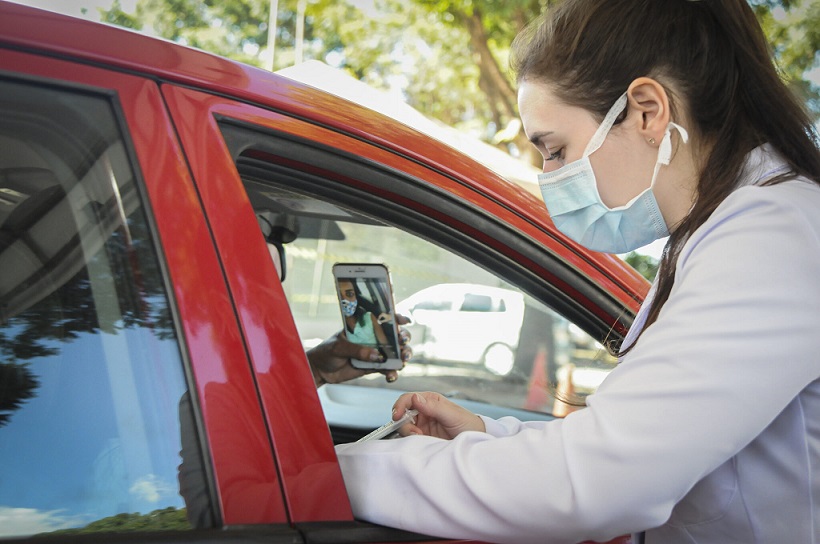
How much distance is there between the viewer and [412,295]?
2852 mm

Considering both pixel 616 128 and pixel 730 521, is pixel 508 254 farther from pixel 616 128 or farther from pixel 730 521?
pixel 730 521

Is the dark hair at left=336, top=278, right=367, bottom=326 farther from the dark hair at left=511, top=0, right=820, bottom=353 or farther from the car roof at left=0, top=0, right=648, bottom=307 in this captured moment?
the dark hair at left=511, top=0, right=820, bottom=353

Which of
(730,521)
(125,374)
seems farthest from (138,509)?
(730,521)

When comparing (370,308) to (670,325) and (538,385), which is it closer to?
(670,325)

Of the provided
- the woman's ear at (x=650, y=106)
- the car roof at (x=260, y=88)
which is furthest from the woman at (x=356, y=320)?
the woman's ear at (x=650, y=106)

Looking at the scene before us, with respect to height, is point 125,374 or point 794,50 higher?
point 794,50

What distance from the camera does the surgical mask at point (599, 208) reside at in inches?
58.9

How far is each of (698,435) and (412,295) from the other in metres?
1.82

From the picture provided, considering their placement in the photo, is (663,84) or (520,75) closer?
(663,84)

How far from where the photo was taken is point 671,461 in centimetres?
108

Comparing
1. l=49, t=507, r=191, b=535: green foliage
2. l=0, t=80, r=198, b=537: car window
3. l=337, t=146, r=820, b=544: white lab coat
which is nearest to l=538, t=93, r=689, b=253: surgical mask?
l=337, t=146, r=820, b=544: white lab coat

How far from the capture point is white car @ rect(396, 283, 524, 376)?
107 inches

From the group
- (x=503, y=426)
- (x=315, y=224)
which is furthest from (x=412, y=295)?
(x=503, y=426)

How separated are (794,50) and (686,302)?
9.40 m
